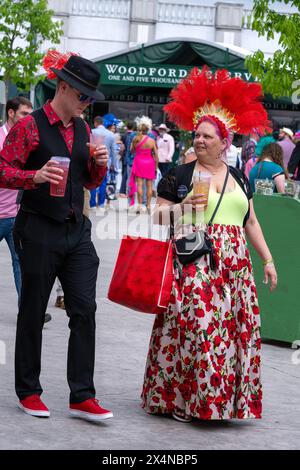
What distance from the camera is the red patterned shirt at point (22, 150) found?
19.4 ft

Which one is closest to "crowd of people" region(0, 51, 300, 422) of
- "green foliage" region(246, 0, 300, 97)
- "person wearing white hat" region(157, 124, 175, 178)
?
"green foliage" region(246, 0, 300, 97)

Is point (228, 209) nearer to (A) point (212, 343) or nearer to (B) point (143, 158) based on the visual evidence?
(A) point (212, 343)

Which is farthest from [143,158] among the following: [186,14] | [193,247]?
[186,14]

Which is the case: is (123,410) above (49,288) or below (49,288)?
below

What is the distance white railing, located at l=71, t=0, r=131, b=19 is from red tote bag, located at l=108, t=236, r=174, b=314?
48869 mm

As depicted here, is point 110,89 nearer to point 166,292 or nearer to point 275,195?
point 275,195

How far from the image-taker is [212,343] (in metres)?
6.23

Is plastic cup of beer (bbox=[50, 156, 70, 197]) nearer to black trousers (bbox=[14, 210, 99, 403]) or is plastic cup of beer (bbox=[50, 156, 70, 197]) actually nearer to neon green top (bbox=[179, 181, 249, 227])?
black trousers (bbox=[14, 210, 99, 403])

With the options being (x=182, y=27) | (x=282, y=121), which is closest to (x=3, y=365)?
(x=282, y=121)

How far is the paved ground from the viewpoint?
583 centimetres

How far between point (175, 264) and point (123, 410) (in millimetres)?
924

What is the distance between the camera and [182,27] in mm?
55844

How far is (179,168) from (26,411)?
1.59 m

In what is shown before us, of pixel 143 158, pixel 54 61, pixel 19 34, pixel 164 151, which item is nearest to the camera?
pixel 54 61
